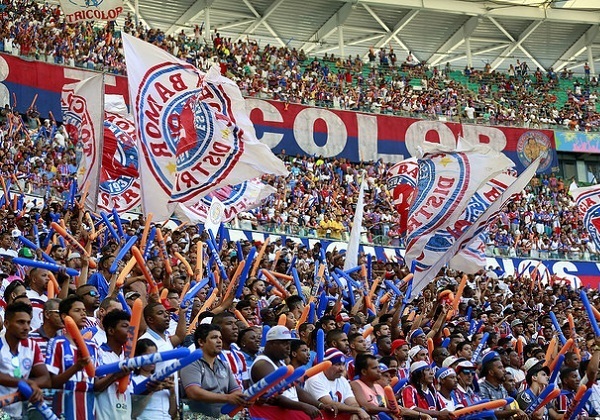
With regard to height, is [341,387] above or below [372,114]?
below

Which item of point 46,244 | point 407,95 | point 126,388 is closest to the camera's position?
point 126,388

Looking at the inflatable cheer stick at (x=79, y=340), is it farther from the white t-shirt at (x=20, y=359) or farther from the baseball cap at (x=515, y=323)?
the baseball cap at (x=515, y=323)

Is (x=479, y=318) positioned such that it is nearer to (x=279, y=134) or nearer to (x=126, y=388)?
(x=126, y=388)

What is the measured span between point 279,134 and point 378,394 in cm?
2247

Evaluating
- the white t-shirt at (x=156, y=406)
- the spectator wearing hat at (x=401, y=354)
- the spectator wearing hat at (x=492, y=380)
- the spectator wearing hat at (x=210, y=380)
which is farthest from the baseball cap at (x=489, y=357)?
the white t-shirt at (x=156, y=406)

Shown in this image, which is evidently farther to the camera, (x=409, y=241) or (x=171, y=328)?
(x=409, y=241)

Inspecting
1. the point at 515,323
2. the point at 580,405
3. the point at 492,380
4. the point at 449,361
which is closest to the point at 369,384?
the point at 449,361

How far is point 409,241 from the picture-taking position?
15102mm

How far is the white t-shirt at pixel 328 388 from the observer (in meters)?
7.86

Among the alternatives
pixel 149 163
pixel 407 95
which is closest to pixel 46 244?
pixel 149 163

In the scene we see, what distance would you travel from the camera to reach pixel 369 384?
27.7 ft

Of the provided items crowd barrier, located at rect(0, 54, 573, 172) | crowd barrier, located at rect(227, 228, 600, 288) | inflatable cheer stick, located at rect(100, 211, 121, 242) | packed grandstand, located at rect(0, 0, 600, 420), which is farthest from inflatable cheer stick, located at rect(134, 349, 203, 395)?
crowd barrier, located at rect(0, 54, 573, 172)

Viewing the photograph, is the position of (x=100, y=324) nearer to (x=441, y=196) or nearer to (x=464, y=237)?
(x=464, y=237)

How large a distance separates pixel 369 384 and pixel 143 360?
299 cm
